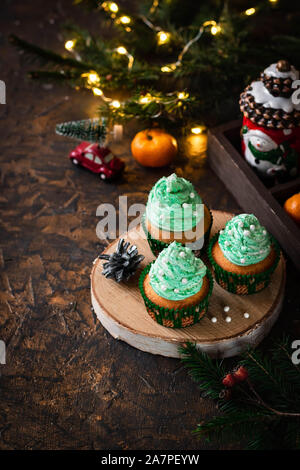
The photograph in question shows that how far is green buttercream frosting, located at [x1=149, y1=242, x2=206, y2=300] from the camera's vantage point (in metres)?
1.69

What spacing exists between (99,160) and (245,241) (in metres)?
0.96

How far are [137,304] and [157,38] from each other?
64.7 inches

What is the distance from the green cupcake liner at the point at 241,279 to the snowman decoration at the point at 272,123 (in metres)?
0.44

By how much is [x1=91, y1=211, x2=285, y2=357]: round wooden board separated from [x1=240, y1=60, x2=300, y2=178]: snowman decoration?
0.44m

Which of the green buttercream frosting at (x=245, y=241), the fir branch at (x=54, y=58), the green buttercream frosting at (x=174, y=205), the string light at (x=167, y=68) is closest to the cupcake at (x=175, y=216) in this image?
the green buttercream frosting at (x=174, y=205)

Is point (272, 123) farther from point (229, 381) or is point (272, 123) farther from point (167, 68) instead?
point (229, 381)

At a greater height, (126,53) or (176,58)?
(126,53)

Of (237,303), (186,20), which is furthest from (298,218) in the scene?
(186,20)

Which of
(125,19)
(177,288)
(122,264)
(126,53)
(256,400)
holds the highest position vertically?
(125,19)

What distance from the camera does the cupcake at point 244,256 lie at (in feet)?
5.82

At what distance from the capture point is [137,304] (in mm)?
1920

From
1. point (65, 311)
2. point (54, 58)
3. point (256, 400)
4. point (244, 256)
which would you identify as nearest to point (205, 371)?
point (256, 400)

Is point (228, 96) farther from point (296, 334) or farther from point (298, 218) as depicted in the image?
point (296, 334)

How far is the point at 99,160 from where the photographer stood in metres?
2.45
